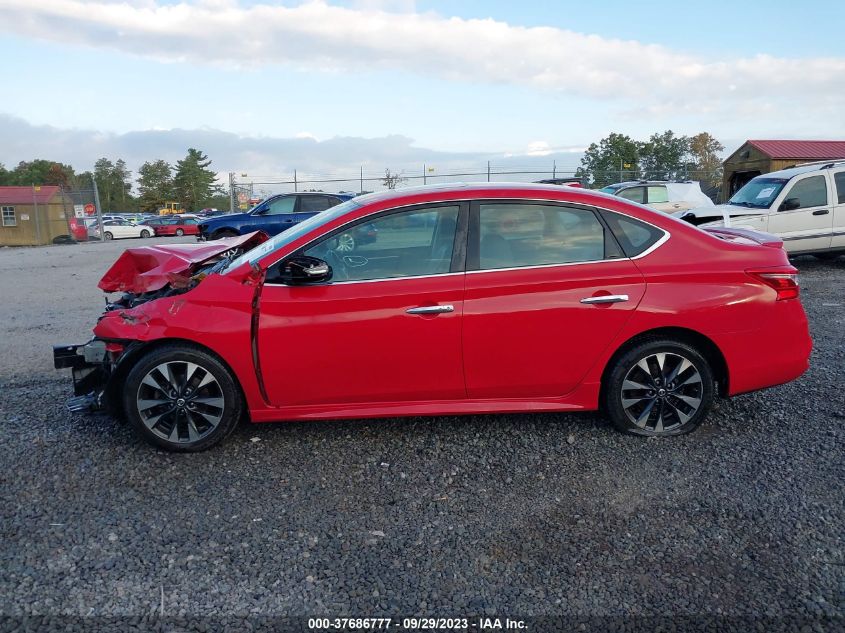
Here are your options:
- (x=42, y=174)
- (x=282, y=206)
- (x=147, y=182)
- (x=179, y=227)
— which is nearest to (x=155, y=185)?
(x=147, y=182)

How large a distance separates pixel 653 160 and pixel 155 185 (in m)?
72.9

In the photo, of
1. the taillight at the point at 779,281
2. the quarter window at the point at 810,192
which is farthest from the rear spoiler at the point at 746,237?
the quarter window at the point at 810,192

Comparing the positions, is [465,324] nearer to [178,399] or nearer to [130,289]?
[178,399]

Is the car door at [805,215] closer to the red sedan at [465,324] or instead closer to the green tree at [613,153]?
the red sedan at [465,324]

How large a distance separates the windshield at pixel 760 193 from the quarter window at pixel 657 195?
3.31m

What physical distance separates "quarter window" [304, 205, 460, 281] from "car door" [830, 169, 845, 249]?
9716mm

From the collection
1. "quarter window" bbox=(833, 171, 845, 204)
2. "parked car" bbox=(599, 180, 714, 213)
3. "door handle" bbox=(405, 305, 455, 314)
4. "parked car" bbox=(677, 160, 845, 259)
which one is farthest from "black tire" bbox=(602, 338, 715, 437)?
"parked car" bbox=(599, 180, 714, 213)

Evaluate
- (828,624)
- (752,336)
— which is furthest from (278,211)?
(828,624)

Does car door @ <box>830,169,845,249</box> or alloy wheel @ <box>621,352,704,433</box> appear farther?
car door @ <box>830,169,845,249</box>

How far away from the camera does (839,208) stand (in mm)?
10906

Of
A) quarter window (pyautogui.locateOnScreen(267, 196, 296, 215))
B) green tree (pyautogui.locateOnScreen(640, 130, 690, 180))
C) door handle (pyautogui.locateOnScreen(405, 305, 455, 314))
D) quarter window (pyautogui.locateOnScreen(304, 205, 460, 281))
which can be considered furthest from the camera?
green tree (pyautogui.locateOnScreen(640, 130, 690, 180))

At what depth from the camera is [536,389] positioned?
3988 millimetres

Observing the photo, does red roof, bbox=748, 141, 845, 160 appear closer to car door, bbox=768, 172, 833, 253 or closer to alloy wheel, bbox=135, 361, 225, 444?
car door, bbox=768, 172, 833, 253

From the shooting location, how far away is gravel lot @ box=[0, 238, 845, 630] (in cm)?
261
